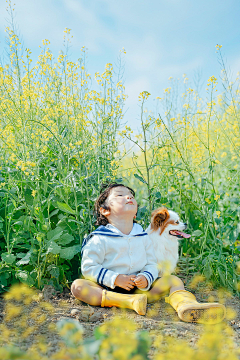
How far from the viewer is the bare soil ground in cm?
176

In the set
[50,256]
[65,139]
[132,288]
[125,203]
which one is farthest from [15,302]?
[65,139]

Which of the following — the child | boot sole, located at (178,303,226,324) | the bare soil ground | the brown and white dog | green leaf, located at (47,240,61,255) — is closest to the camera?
the bare soil ground

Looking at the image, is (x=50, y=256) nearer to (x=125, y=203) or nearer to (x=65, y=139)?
(x=125, y=203)

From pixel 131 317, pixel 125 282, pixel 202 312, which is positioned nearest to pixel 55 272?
pixel 125 282

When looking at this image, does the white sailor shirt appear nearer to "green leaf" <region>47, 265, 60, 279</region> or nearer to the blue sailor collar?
the blue sailor collar

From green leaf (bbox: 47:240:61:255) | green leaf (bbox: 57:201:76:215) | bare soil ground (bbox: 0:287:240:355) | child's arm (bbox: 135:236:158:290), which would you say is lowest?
bare soil ground (bbox: 0:287:240:355)

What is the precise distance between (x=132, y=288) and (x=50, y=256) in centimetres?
67

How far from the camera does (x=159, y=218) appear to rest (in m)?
2.44

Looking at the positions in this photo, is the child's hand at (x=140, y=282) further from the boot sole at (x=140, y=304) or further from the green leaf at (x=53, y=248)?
the green leaf at (x=53, y=248)

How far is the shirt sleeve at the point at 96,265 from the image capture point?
216 centimetres

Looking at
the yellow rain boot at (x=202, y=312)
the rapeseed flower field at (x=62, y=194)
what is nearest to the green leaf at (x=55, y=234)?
the rapeseed flower field at (x=62, y=194)

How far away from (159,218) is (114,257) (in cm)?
45

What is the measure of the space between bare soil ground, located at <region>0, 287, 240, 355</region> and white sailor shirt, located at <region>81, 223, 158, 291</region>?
186mm

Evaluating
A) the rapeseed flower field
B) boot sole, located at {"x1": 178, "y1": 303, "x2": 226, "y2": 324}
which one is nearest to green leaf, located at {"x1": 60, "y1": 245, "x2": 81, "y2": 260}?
the rapeseed flower field
